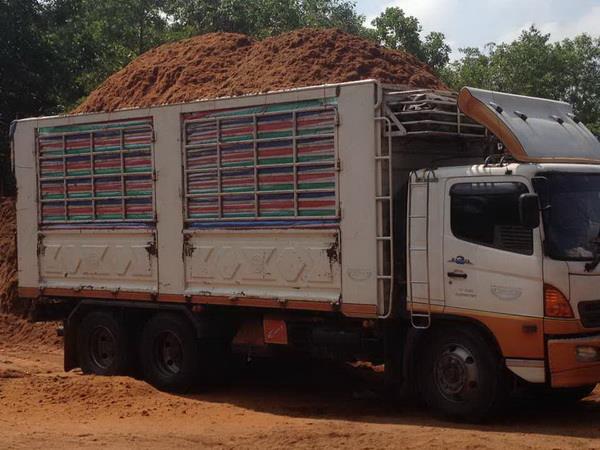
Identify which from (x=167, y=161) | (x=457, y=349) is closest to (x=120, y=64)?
(x=167, y=161)

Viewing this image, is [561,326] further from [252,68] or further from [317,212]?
[252,68]

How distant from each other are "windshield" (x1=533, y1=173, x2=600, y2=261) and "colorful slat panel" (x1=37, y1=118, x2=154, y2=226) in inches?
188

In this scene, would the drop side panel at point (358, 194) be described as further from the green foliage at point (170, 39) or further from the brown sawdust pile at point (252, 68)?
the green foliage at point (170, 39)

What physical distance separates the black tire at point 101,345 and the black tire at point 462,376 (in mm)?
4214

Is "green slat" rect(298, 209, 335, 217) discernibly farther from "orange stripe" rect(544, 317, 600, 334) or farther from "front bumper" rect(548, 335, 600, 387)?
"front bumper" rect(548, 335, 600, 387)

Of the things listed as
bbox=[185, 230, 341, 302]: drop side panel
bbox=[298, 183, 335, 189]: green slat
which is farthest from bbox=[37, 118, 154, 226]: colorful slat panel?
bbox=[298, 183, 335, 189]: green slat

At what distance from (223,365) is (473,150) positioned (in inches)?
147

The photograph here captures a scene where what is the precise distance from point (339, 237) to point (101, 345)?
421cm

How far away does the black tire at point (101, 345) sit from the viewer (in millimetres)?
11367

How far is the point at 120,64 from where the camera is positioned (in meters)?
25.8

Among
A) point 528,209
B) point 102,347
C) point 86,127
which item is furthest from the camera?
point 102,347

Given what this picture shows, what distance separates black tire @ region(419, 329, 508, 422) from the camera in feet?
27.0

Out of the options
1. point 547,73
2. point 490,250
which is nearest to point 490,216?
point 490,250

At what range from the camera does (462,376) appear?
8414 millimetres
